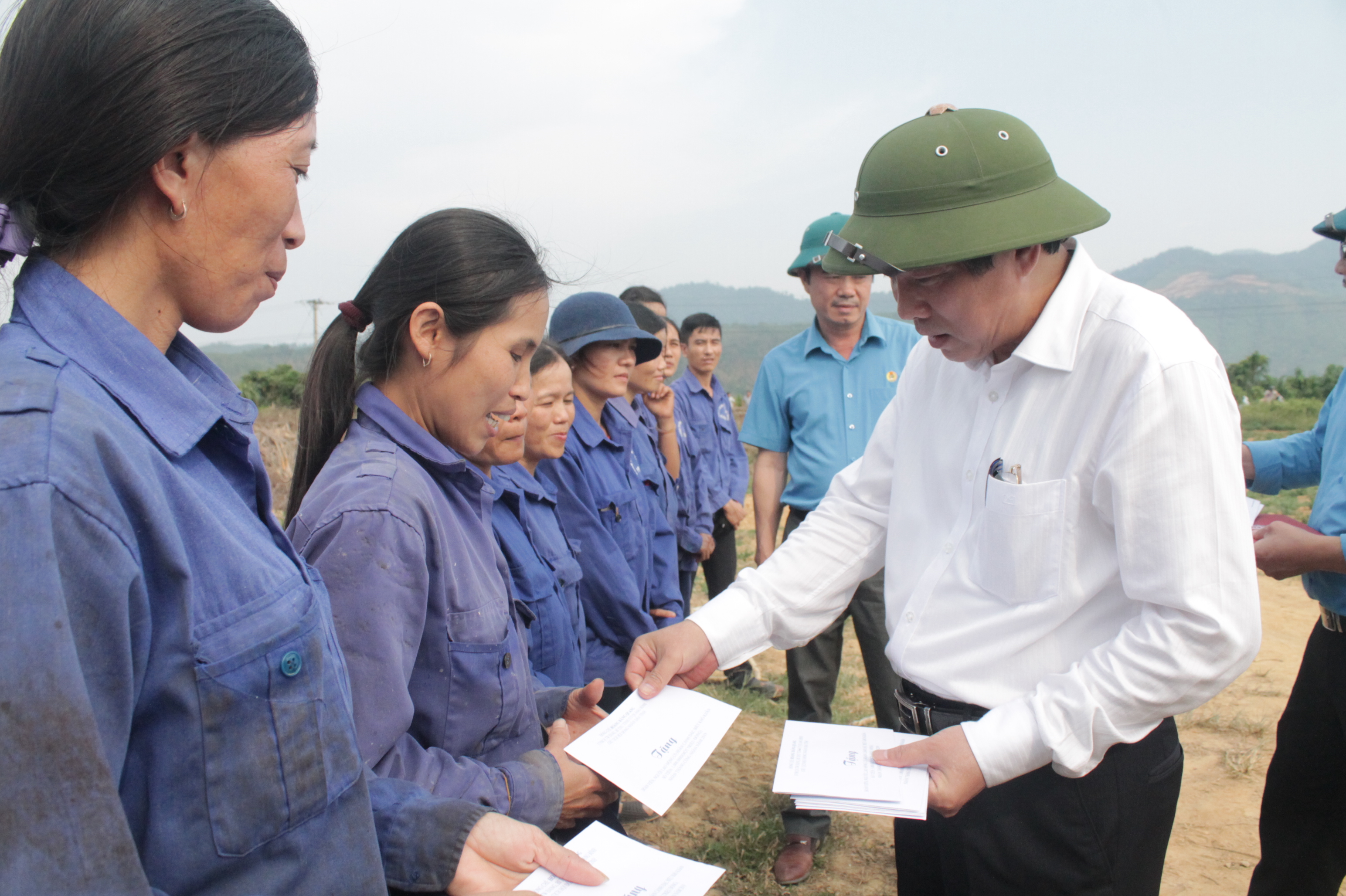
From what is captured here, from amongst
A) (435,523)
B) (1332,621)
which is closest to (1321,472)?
(1332,621)

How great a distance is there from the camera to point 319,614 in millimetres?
1011

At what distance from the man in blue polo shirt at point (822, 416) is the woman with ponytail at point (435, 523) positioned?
7.11 feet

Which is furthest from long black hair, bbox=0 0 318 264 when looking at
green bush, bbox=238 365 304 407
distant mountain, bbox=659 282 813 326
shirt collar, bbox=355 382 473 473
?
distant mountain, bbox=659 282 813 326

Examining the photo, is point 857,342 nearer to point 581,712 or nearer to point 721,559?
point 721,559

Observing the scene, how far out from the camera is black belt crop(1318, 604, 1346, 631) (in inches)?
103

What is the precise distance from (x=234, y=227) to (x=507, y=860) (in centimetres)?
104

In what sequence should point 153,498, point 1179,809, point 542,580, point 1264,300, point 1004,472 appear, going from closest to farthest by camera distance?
point 153,498
point 1004,472
point 542,580
point 1179,809
point 1264,300

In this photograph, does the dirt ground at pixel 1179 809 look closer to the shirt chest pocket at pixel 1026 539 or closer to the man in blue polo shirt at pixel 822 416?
the man in blue polo shirt at pixel 822 416

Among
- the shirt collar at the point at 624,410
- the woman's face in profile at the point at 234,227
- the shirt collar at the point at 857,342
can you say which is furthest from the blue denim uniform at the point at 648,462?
the woman's face in profile at the point at 234,227

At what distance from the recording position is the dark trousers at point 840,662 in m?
3.86

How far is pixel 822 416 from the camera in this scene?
4270 millimetres

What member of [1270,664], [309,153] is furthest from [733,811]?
[1270,664]

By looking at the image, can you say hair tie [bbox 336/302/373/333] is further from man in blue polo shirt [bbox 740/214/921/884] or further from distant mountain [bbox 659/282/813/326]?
distant mountain [bbox 659/282/813/326]

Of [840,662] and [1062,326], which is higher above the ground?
[1062,326]
